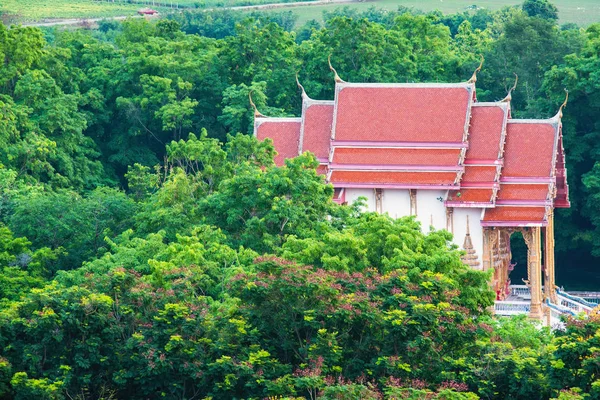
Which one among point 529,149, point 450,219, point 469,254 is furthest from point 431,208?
point 529,149

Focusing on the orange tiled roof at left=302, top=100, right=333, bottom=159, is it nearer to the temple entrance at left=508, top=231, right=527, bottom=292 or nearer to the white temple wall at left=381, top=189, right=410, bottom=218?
the white temple wall at left=381, top=189, right=410, bottom=218

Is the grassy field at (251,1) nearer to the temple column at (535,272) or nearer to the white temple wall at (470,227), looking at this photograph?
the white temple wall at (470,227)

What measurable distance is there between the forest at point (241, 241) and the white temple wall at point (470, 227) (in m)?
5.68

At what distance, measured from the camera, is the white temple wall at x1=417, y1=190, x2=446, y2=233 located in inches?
2014

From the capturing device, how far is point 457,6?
124188 mm

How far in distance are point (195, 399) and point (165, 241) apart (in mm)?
12005

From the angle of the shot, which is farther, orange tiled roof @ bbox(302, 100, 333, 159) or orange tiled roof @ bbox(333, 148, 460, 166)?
orange tiled roof @ bbox(302, 100, 333, 159)

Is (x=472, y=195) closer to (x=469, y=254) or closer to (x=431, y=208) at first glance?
(x=431, y=208)

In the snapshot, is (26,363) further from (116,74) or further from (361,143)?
(116,74)

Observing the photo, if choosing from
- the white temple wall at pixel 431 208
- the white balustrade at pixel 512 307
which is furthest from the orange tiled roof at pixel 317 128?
the white balustrade at pixel 512 307

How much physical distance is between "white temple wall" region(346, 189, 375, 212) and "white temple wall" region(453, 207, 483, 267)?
2636 millimetres

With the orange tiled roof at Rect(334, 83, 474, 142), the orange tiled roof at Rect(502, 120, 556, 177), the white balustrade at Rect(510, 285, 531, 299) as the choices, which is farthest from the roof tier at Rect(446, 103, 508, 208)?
the white balustrade at Rect(510, 285, 531, 299)

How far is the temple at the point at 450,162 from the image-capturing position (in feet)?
166

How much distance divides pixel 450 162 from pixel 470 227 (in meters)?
2.11
